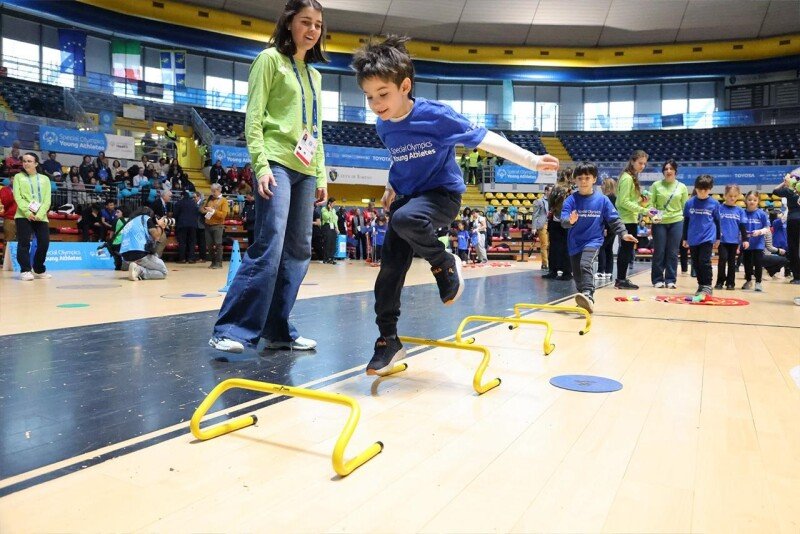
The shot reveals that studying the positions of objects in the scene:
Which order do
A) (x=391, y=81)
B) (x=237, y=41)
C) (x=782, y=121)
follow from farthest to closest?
(x=782, y=121), (x=237, y=41), (x=391, y=81)

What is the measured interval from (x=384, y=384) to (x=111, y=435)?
43.7 inches

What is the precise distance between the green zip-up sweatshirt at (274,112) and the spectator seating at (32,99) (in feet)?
58.5

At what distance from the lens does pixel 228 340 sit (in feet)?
8.70

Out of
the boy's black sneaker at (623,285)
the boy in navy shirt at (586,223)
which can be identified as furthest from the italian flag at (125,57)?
the boy in navy shirt at (586,223)

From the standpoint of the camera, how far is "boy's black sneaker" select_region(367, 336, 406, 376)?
2436 millimetres

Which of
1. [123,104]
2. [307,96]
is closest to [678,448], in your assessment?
[307,96]

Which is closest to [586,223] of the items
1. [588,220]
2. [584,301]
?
[588,220]

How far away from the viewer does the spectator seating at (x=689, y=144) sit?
24.0m

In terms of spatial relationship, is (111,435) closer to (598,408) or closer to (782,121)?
(598,408)

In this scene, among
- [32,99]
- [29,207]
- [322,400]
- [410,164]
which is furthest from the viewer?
[32,99]

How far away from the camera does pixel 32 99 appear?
56.1 ft

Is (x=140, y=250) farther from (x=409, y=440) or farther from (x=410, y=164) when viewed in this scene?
(x=409, y=440)

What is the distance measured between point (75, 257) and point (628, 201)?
964 cm

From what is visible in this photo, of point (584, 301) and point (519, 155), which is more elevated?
point (519, 155)
